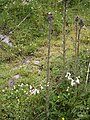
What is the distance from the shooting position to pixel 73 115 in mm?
3695

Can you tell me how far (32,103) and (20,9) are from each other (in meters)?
2.68

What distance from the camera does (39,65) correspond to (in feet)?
16.4

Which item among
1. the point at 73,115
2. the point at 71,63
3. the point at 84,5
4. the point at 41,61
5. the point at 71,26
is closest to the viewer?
the point at 73,115

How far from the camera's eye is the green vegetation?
12.5 ft

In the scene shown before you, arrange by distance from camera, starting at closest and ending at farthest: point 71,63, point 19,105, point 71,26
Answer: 1. point 19,105
2. point 71,63
3. point 71,26

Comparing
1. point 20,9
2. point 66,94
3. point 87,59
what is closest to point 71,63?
point 87,59

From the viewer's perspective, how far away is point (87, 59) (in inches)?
190

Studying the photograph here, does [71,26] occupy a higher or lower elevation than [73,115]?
higher

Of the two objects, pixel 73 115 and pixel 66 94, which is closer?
pixel 73 115

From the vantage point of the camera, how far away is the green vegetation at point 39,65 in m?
3.81

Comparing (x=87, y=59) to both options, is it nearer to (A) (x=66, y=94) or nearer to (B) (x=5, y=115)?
(A) (x=66, y=94)

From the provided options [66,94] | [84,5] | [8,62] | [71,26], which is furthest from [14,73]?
[84,5]

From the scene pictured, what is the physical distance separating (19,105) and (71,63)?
1.16 m

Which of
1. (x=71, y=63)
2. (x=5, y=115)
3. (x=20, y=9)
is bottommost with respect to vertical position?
(x=5, y=115)
